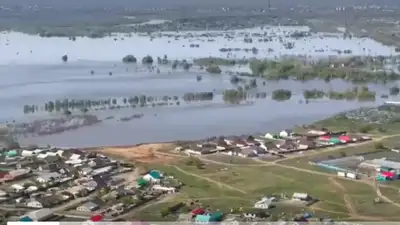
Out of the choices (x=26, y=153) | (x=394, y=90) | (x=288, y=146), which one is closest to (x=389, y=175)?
(x=288, y=146)

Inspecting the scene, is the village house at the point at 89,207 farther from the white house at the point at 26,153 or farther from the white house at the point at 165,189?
the white house at the point at 26,153

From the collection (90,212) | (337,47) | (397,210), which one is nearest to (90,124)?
A: (90,212)

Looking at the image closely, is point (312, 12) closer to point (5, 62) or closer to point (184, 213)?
point (5, 62)

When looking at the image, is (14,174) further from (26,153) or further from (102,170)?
(26,153)

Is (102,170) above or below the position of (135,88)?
below

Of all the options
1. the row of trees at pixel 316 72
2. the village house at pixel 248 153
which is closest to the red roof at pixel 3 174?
the village house at pixel 248 153
